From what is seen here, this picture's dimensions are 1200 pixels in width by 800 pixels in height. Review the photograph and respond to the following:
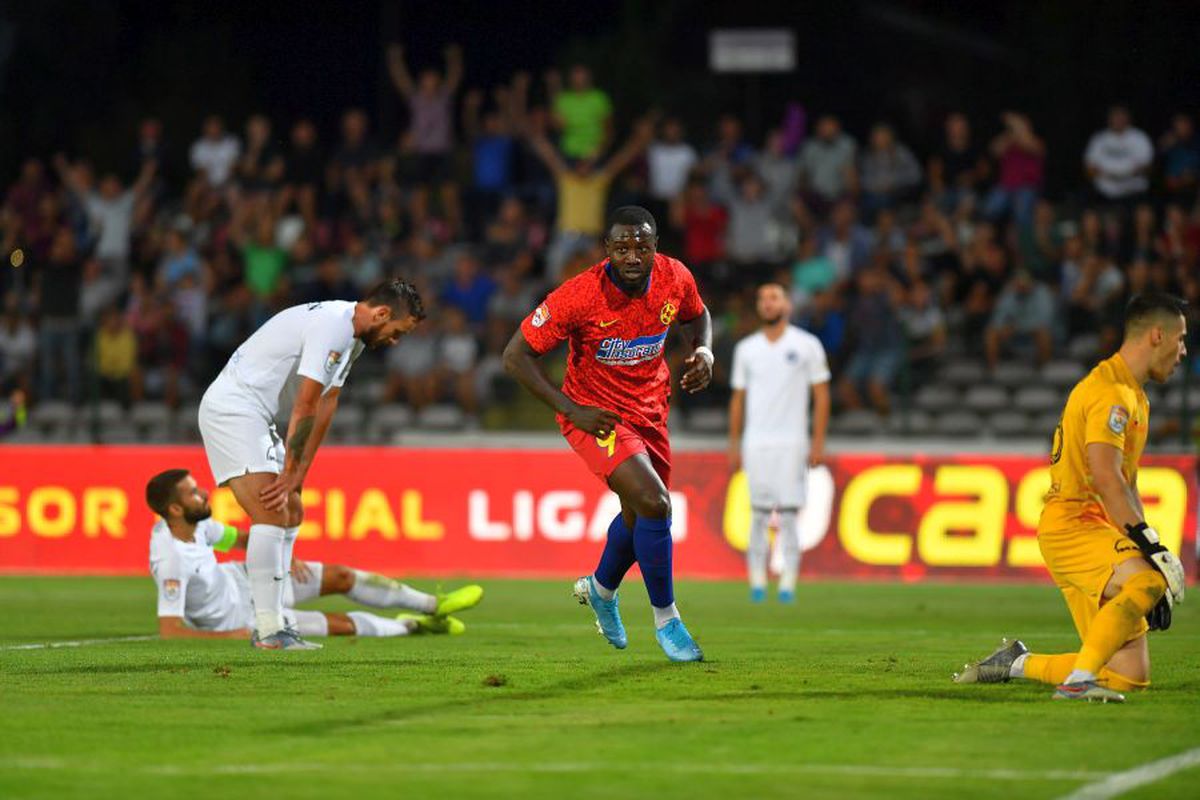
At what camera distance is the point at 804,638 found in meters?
12.2

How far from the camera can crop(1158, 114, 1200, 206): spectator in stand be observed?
21562 mm

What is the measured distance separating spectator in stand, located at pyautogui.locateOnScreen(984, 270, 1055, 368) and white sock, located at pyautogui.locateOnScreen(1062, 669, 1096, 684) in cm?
1295

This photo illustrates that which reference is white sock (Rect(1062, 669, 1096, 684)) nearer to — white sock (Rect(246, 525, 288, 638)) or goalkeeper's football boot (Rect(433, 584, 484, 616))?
white sock (Rect(246, 525, 288, 638))

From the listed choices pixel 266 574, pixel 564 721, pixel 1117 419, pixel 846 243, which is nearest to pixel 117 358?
pixel 846 243

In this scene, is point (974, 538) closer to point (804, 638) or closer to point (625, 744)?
point (804, 638)

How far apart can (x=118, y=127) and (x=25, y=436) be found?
18.1 meters

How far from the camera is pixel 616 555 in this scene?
10.5 m

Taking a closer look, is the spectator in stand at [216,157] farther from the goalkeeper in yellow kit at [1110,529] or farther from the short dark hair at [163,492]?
the goalkeeper in yellow kit at [1110,529]

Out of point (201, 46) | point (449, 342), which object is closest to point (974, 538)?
point (449, 342)

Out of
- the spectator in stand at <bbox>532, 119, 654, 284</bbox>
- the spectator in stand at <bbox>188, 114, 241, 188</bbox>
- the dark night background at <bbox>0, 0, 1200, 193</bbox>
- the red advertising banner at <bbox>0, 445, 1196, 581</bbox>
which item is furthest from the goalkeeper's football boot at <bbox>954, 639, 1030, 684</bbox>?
the spectator in stand at <bbox>188, 114, 241, 188</bbox>

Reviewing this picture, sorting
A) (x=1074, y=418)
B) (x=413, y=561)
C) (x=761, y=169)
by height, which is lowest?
(x=413, y=561)

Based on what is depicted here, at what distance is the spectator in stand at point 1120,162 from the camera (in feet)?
72.0

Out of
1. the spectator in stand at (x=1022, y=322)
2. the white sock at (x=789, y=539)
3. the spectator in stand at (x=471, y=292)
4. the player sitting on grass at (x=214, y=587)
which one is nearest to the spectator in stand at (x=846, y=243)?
the spectator in stand at (x=1022, y=322)

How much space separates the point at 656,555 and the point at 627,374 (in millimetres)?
987
